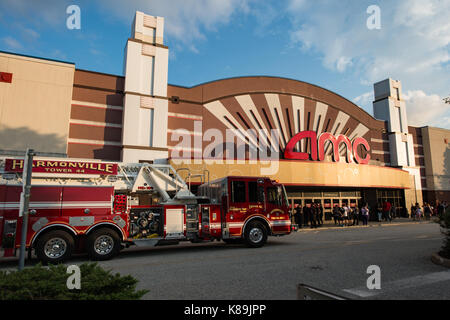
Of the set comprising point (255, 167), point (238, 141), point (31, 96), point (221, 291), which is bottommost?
point (221, 291)

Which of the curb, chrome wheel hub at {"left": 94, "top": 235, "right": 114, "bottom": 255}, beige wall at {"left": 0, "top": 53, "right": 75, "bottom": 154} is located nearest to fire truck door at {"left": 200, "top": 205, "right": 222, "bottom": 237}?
chrome wheel hub at {"left": 94, "top": 235, "right": 114, "bottom": 255}

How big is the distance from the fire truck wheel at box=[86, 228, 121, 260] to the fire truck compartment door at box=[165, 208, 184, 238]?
188cm

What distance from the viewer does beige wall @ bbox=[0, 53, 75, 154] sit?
20.7 metres

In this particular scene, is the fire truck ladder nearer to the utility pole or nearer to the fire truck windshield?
the fire truck windshield

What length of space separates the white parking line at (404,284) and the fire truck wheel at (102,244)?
25.7 feet

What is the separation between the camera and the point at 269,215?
527 inches

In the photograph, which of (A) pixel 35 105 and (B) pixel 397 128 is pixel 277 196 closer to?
(A) pixel 35 105

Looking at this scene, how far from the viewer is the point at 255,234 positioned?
13.0 meters

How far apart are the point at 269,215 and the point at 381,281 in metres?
6.83
